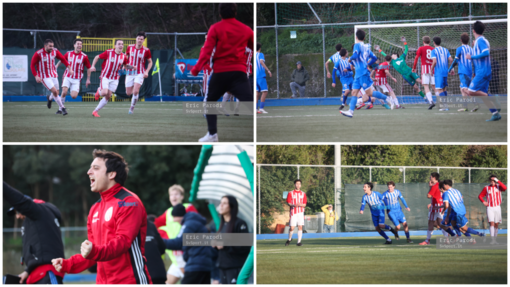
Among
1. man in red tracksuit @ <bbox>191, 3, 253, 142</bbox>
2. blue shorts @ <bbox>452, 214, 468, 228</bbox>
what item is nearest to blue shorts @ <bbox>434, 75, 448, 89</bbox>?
blue shorts @ <bbox>452, 214, 468, 228</bbox>

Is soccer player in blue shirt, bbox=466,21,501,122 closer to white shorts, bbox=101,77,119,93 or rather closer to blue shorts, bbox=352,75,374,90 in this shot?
blue shorts, bbox=352,75,374,90

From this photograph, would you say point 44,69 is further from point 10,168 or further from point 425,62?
point 10,168

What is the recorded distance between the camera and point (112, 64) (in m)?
10.0

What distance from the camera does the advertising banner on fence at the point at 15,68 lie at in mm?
16750

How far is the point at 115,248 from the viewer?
290 centimetres

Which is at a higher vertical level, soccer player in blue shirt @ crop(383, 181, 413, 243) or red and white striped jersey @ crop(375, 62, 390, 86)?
red and white striped jersey @ crop(375, 62, 390, 86)

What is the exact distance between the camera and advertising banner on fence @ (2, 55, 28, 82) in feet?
55.0

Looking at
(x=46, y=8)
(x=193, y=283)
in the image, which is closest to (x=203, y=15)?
(x=46, y=8)

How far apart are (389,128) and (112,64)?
5879mm

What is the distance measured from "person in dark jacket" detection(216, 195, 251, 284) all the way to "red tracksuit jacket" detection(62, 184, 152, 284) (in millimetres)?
1960

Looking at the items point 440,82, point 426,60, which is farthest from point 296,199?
point 426,60

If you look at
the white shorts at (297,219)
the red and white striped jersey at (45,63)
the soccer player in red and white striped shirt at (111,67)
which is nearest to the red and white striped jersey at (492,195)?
the white shorts at (297,219)

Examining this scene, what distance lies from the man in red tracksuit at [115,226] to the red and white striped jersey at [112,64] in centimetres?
708

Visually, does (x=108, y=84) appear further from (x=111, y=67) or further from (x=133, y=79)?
(x=133, y=79)
